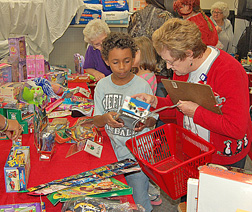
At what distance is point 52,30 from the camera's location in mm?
4516

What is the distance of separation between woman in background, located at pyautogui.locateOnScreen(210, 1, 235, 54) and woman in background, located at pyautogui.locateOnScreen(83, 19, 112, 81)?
2789 mm

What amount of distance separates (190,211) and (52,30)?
4079mm

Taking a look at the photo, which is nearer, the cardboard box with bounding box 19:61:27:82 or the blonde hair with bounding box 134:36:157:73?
the blonde hair with bounding box 134:36:157:73

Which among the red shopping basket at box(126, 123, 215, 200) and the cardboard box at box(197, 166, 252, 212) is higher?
the cardboard box at box(197, 166, 252, 212)

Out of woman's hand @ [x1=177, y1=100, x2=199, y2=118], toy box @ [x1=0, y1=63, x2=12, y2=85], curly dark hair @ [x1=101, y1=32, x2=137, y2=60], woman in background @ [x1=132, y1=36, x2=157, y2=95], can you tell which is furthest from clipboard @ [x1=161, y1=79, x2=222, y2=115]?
toy box @ [x1=0, y1=63, x2=12, y2=85]

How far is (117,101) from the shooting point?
1.83 metres

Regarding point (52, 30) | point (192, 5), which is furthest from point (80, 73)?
point (192, 5)

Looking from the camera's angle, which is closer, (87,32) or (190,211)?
(190,211)

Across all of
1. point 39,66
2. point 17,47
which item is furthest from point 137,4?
point 17,47

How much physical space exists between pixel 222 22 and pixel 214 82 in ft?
14.2

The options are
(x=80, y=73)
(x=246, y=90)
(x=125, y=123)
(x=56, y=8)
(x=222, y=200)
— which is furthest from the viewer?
(x=56, y=8)

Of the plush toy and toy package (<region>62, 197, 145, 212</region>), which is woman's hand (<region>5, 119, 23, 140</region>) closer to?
the plush toy

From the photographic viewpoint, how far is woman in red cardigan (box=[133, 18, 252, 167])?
139 cm

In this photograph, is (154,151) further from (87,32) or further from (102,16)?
(102,16)
